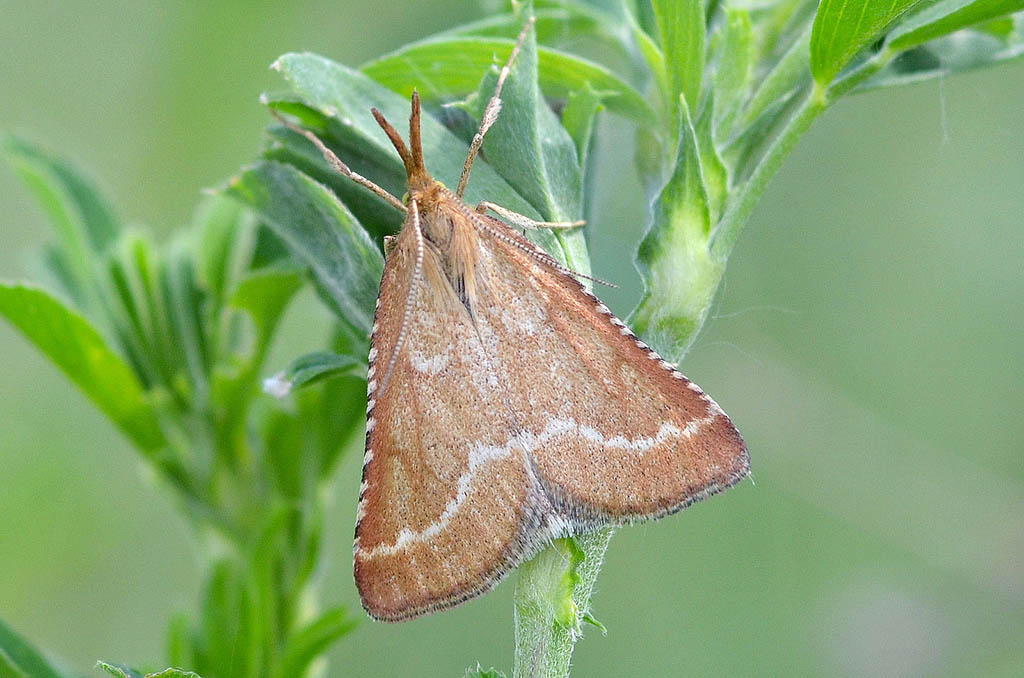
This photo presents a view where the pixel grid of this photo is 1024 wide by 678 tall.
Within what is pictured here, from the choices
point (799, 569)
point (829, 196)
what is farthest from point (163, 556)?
point (829, 196)

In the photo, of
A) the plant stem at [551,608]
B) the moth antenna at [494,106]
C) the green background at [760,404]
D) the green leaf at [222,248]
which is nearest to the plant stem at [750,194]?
the moth antenna at [494,106]

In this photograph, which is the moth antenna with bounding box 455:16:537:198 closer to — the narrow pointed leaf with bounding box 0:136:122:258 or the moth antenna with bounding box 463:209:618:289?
the moth antenna with bounding box 463:209:618:289

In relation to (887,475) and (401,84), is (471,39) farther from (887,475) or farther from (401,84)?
(887,475)

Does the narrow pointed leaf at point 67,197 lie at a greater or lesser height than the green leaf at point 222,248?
greater

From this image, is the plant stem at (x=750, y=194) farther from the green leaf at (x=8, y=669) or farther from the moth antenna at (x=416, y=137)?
the green leaf at (x=8, y=669)

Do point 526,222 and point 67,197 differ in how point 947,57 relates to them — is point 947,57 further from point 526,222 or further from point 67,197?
point 67,197

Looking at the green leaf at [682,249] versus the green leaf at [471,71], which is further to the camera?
the green leaf at [471,71]
